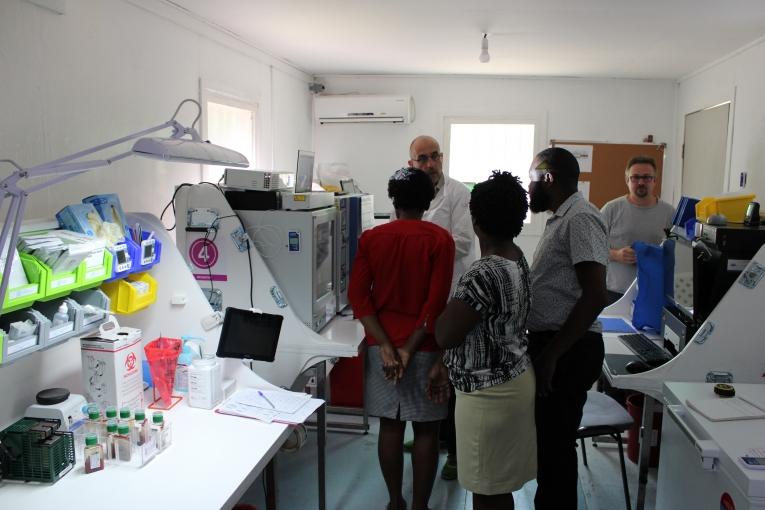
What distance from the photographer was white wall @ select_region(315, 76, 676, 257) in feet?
18.3

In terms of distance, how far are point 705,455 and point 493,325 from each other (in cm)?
60

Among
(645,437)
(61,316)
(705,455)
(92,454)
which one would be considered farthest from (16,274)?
(645,437)

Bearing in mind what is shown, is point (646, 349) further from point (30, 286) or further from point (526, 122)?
point (526, 122)

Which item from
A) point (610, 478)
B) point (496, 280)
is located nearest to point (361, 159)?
point (610, 478)

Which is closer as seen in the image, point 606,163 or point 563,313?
point 563,313

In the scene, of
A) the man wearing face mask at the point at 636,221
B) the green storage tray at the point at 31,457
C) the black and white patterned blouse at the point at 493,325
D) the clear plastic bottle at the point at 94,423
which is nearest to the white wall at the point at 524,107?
the man wearing face mask at the point at 636,221

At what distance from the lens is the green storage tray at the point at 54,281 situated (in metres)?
1.49

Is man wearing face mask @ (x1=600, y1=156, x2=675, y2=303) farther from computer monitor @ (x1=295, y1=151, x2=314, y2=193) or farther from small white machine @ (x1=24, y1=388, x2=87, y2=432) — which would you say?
small white machine @ (x1=24, y1=388, x2=87, y2=432)

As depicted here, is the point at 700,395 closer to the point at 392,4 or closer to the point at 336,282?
the point at 336,282

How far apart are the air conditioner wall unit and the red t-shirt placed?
371cm

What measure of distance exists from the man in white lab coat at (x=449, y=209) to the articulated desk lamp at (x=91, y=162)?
1.27 metres

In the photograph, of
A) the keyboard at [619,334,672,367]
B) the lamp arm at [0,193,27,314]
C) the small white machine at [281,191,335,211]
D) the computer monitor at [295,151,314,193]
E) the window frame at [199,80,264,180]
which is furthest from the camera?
the window frame at [199,80,264,180]

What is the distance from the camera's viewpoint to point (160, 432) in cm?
159


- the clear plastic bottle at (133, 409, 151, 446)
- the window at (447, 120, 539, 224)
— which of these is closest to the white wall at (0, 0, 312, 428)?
the clear plastic bottle at (133, 409, 151, 446)
